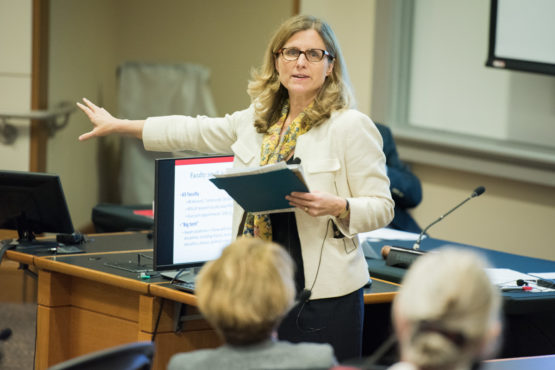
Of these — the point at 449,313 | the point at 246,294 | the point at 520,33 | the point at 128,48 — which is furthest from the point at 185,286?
the point at 128,48

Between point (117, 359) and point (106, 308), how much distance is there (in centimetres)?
146

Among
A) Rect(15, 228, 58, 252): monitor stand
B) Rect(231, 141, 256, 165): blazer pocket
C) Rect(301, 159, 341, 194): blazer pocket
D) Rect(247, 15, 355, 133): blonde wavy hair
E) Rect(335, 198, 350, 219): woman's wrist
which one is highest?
Rect(247, 15, 355, 133): blonde wavy hair

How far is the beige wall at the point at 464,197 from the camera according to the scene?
5000mm

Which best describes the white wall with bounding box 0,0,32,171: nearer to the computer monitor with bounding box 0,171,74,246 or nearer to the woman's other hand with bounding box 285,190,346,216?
the computer monitor with bounding box 0,171,74,246

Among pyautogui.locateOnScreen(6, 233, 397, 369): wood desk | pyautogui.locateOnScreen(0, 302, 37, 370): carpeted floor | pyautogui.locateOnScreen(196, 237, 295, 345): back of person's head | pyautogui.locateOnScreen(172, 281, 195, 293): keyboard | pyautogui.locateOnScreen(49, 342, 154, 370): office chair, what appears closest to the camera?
pyautogui.locateOnScreen(196, 237, 295, 345): back of person's head

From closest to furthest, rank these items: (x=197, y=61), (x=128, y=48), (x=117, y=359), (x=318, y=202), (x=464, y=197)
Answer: (x=117, y=359) → (x=318, y=202) → (x=464, y=197) → (x=197, y=61) → (x=128, y=48)

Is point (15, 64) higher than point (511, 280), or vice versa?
point (15, 64)

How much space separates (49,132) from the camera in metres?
5.61

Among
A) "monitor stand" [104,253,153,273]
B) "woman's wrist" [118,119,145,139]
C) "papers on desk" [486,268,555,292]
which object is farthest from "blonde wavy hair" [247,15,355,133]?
"papers on desk" [486,268,555,292]

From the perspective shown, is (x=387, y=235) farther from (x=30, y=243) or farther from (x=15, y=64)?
(x=15, y=64)

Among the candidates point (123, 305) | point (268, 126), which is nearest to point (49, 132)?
point (123, 305)

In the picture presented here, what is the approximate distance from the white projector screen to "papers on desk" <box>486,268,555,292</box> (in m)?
1.75

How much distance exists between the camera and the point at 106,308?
3203 mm

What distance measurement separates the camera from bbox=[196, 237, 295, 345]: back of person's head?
61.5 inches
